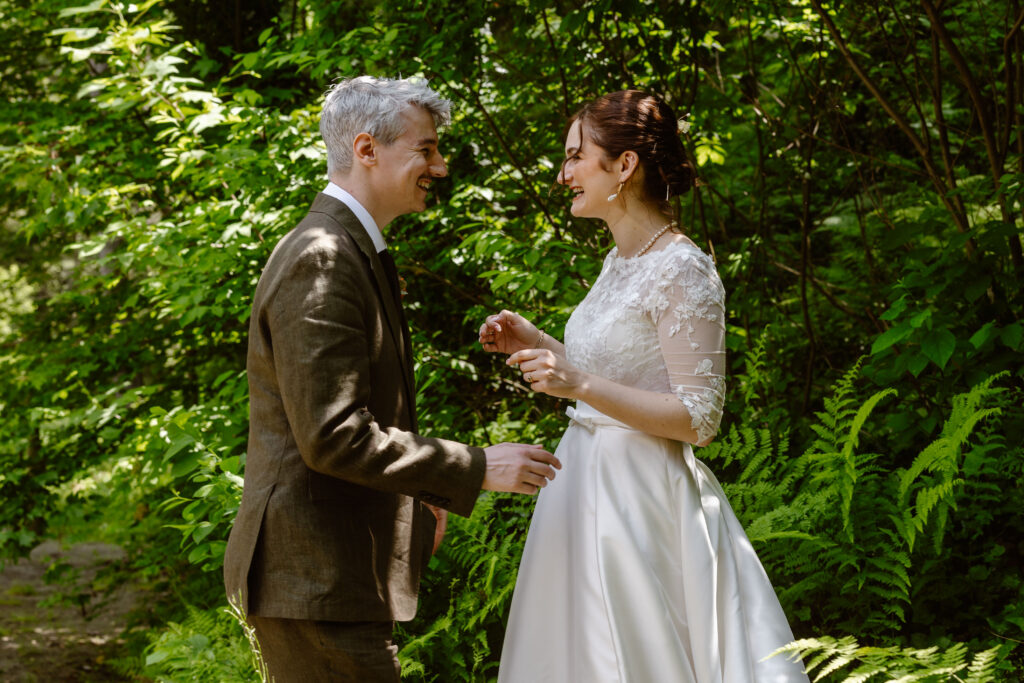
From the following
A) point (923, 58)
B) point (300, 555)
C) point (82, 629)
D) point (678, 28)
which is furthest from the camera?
point (82, 629)

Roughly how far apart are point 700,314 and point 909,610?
6.63ft

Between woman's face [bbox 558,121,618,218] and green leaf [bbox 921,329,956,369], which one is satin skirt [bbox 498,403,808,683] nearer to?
woman's face [bbox 558,121,618,218]

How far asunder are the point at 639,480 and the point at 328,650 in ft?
3.20

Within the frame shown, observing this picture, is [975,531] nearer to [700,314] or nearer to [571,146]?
[700,314]

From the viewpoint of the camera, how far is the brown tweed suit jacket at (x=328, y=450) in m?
1.99

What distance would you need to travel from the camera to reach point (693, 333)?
2.41m

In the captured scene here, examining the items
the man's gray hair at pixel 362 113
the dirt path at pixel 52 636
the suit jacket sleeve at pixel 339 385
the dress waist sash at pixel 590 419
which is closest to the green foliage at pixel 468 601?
the dress waist sash at pixel 590 419

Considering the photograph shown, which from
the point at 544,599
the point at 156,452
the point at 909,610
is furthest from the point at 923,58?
the point at 156,452

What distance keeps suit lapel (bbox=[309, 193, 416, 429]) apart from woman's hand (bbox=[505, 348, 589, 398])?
11.7 inches

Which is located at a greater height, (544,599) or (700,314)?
(700,314)

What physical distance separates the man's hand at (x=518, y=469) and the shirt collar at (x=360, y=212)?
64cm

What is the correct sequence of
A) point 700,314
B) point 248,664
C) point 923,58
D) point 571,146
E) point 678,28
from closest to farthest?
point 700,314 → point 571,146 → point 248,664 → point 678,28 → point 923,58

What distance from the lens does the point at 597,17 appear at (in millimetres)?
4051

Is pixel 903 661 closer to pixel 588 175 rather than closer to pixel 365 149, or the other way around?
pixel 588 175
